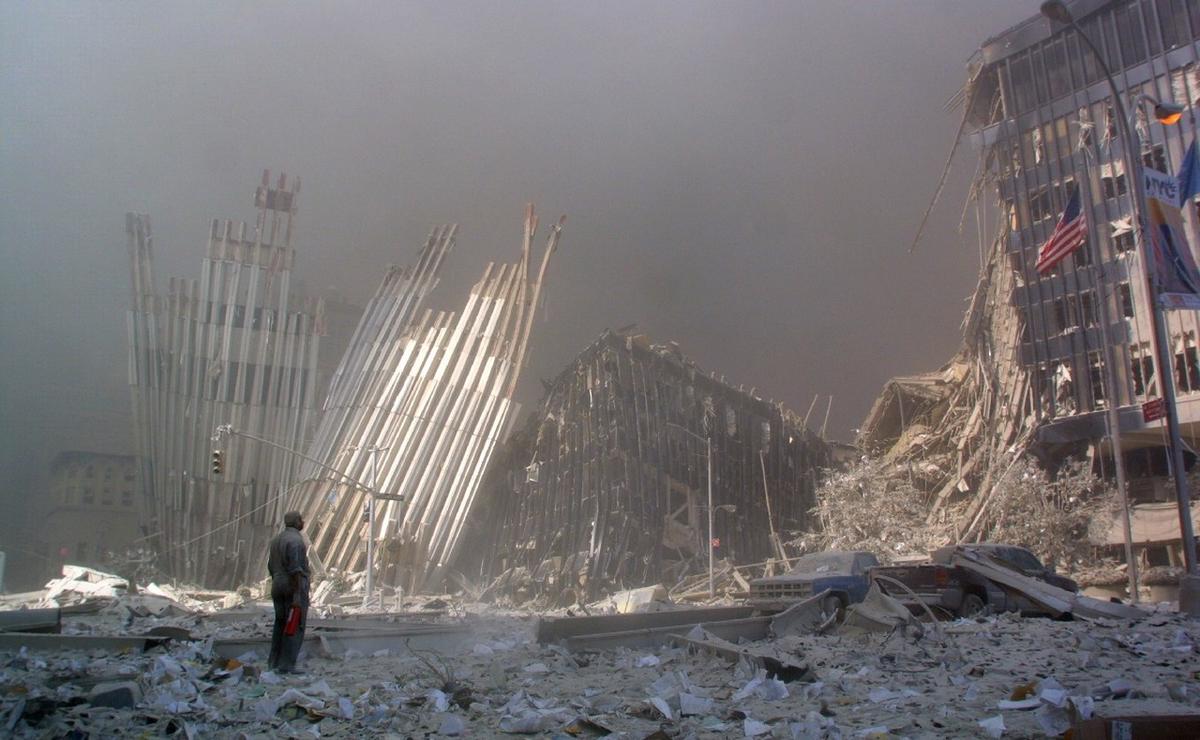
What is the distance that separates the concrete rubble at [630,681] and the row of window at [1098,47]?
3041 centimetres

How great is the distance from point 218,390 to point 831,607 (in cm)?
3497

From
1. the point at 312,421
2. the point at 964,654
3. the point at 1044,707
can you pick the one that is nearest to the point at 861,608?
the point at 964,654

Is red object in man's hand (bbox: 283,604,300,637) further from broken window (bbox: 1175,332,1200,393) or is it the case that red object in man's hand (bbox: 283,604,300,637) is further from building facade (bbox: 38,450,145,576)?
building facade (bbox: 38,450,145,576)

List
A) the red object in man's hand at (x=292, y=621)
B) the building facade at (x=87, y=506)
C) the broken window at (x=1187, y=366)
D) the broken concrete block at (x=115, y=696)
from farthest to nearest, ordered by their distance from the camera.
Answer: the building facade at (x=87, y=506), the broken window at (x=1187, y=366), the red object in man's hand at (x=292, y=621), the broken concrete block at (x=115, y=696)

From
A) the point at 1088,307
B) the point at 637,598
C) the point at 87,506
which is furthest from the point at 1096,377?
the point at 87,506

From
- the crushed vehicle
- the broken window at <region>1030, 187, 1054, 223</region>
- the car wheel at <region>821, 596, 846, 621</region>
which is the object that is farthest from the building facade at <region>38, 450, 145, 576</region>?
the broken window at <region>1030, 187, 1054, 223</region>

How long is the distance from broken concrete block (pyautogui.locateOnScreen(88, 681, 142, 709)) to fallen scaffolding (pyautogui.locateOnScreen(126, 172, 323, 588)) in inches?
1366

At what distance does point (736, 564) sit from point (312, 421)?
22422 mm

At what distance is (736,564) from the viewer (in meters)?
38.7

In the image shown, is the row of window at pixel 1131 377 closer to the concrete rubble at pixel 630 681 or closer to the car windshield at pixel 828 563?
the car windshield at pixel 828 563

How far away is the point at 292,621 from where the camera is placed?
9.86 meters

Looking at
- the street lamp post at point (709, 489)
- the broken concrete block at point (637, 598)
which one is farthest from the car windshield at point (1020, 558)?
the street lamp post at point (709, 489)

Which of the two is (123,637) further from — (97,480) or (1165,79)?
(97,480)

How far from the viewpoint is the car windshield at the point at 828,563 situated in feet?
53.9
